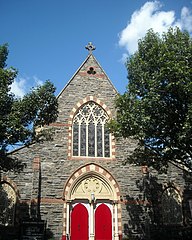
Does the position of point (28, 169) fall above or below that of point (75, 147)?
below

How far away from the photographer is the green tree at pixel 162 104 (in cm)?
1321

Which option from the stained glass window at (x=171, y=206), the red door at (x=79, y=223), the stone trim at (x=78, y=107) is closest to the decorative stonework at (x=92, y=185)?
the red door at (x=79, y=223)

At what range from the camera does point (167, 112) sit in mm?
14070

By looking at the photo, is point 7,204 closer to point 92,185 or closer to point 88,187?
point 88,187

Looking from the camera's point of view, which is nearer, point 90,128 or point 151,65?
point 151,65

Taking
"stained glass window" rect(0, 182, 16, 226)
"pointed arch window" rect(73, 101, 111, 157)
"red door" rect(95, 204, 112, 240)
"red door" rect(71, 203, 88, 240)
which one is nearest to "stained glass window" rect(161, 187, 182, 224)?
"red door" rect(95, 204, 112, 240)

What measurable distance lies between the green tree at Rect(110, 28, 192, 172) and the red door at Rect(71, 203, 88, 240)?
5.81m

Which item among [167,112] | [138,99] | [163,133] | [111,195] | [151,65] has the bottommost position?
[111,195]

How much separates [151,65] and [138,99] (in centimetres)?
193

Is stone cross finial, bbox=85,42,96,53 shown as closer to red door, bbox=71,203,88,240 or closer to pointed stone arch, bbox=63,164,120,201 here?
pointed stone arch, bbox=63,164,120,201

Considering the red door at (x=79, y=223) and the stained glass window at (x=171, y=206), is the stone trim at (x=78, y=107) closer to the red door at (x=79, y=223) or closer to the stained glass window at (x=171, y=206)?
the red door at (x=79, y=223)

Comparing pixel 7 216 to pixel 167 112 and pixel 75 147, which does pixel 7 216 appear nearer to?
pixel 75 147

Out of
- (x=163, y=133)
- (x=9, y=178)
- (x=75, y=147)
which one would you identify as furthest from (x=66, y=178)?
(x=163, y=133)

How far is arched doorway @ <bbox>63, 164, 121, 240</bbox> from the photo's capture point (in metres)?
17.9
